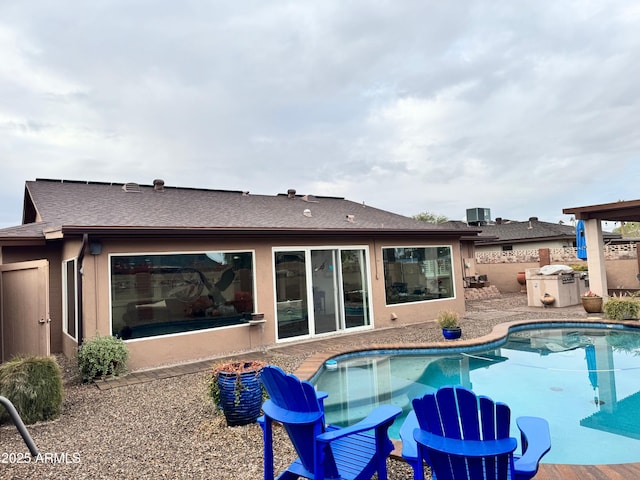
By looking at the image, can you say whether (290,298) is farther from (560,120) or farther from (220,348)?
(560,120)

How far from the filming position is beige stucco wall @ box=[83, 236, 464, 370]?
22.7ft

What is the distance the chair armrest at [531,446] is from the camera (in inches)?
84.0

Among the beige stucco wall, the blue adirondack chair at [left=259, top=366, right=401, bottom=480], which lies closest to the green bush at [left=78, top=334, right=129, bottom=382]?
the beige stucco wall

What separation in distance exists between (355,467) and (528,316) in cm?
1065

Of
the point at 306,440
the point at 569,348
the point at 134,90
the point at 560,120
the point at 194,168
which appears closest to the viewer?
the point at 306,440

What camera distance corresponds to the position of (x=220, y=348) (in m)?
8.07

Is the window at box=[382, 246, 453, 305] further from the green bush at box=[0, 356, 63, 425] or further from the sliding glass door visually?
the green bush at box=[0, 356, 63, 425]

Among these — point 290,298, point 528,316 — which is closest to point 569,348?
point 528,316

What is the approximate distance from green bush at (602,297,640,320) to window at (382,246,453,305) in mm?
3950

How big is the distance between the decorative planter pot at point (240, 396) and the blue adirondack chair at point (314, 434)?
146 cm

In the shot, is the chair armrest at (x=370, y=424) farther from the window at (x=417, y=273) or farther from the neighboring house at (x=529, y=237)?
the neighboring house at (x=529, y=237)

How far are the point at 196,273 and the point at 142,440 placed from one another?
4.19m

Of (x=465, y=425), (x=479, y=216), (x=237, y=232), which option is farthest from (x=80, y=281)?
(x=479, y=216)

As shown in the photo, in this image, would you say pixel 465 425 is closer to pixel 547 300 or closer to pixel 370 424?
pixel 370 424
